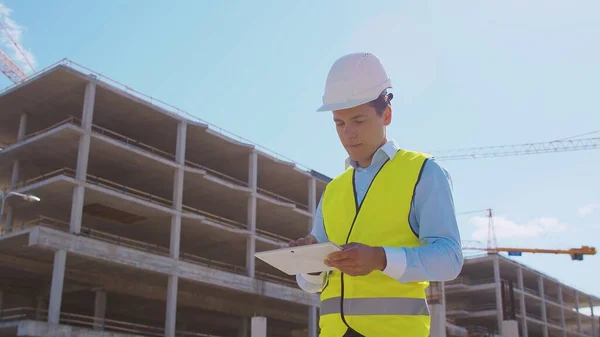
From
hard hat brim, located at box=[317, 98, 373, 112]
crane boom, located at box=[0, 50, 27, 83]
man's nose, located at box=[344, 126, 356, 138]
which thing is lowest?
man's nose, located at box=[344, 126, 356, 138]

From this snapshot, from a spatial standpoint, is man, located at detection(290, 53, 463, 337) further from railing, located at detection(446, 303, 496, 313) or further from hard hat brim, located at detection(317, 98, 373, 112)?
railing, located at detection(446, 303, 496, 313)

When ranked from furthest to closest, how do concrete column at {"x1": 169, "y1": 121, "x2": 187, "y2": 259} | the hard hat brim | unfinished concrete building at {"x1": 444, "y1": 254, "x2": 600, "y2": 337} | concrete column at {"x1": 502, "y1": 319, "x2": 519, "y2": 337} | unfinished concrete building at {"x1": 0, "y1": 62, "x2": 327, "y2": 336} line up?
unfinished concrete building at {"x1": 444, "y1": 254, "x2": 600, "y2": 337} → concrete column at {"x1": 502, "y1": 319, "x2": 519, "y2": 337} → concrete column at {"x1": 169, "y1": 121, "x2": 187, "y2": 259} → unfinished concrete building at {"x1": 0, "y1": 62, "x2": 327, "y2": 336} → the hard hat brim

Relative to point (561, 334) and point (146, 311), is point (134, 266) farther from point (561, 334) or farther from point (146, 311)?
point (561, 334)

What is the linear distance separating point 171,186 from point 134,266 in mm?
7180

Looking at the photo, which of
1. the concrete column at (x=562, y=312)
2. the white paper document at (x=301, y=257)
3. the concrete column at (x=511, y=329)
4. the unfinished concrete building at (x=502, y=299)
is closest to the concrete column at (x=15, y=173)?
the concrete column at (x=511, y=329)

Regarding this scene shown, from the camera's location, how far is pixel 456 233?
7.98 ft

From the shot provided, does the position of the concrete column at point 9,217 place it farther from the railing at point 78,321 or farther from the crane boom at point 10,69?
the crane boom at point 10,69

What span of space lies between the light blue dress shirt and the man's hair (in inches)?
5.4

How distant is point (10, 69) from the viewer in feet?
213

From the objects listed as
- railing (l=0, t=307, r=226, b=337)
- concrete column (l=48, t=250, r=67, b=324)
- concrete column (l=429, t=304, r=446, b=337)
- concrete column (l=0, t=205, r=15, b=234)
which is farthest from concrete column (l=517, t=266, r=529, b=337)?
concrete column (l=0, t=205, r=15, b=234)

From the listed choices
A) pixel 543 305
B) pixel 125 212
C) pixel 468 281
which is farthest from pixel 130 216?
pixel 543 305

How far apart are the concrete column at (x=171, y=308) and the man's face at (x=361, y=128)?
31.0 meters

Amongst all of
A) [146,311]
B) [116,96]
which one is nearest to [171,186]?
[116,96]

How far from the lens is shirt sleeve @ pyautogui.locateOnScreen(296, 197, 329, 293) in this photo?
2.79 metres
